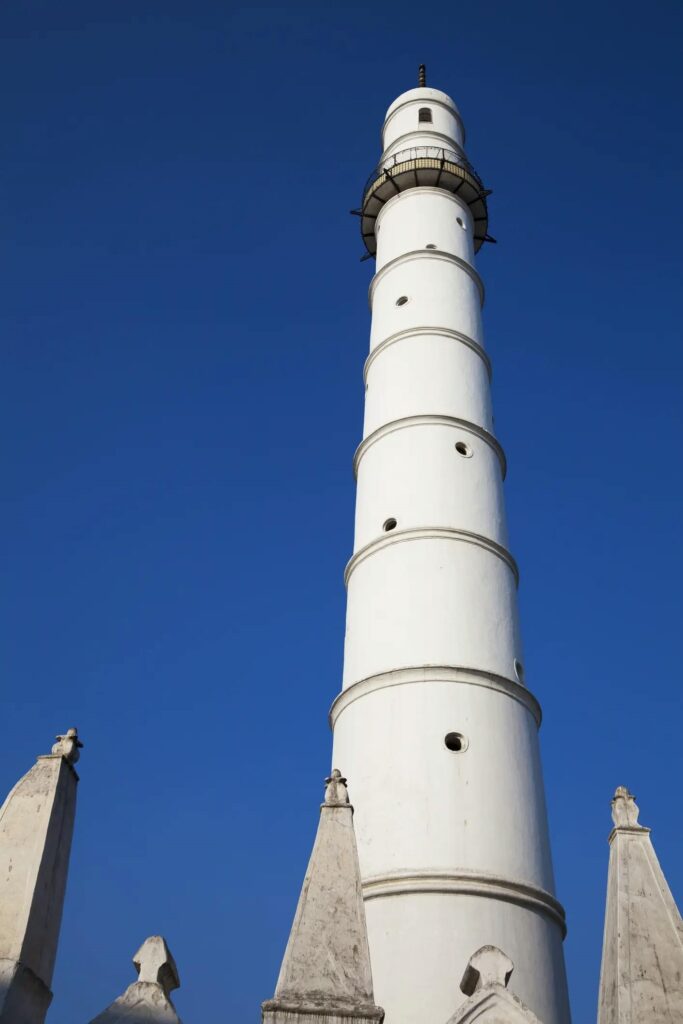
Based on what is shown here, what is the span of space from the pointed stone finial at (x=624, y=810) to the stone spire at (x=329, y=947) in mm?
2384

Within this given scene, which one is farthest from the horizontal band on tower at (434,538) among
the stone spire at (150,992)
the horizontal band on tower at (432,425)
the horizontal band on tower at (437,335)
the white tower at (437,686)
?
the stone spire at (150,992)

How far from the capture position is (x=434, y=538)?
1539 centimetres

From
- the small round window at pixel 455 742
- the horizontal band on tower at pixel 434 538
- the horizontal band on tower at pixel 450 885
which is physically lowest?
the horizontal band on tower at pixel 450 885

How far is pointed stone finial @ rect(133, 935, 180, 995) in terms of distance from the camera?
756 centimetres

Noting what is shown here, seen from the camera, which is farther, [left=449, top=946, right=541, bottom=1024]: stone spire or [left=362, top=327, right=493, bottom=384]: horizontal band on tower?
[left=362, top=327, right=493, bottom=384]: horizontal band on tower

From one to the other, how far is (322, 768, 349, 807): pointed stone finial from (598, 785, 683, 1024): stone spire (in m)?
2.31

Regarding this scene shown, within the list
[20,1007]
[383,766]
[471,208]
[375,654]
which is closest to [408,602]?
[375,654]

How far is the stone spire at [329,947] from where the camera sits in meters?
6.52

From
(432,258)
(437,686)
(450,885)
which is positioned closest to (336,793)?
(450,885)

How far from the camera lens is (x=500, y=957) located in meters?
7.14

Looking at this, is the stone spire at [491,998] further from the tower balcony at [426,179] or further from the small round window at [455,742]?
the tower balcony at [426,179]

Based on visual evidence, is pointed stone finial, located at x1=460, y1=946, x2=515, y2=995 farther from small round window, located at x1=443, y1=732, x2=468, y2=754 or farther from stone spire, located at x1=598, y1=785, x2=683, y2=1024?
small round window, located at x1=443, y1=732, x2=468, y2=754

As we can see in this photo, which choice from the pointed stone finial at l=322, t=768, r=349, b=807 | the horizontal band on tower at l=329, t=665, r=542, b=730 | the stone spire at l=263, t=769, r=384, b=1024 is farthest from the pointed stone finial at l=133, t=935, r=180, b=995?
the horizontal band on tower at l=329, t=665, r=542, b=730

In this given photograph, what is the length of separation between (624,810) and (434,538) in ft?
24.1
